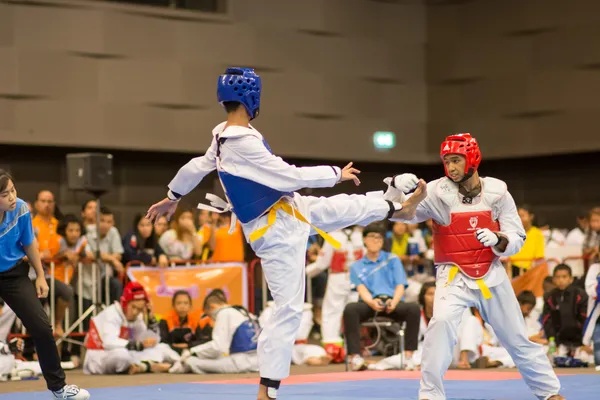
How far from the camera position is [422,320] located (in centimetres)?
1080

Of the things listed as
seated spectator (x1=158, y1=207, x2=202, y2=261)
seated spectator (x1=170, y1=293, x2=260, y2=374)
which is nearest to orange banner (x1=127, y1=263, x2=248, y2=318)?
seated spectator (x1=158, y1=207, x2=202, y2=261)

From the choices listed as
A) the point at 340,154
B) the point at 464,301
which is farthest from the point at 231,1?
the point at 464,301

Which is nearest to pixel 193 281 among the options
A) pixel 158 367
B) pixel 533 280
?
pixel 158 367

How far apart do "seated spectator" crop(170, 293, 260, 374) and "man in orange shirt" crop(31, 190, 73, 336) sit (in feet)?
4.52

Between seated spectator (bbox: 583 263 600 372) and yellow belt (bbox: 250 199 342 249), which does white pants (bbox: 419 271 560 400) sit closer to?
yellow belt (bbox: 250 199 342 249)

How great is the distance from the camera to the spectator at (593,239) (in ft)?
36.5

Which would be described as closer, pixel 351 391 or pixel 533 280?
pixel 351 391

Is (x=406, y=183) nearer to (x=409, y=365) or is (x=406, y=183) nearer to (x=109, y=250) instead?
(x=409, y=365)

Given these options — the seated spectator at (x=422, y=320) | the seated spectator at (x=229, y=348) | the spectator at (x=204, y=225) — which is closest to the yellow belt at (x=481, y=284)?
the seated spectator at (x=422, y=320)

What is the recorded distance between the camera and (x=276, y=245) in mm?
5520

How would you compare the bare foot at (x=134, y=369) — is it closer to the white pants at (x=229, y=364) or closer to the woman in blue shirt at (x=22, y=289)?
the white pants at (x=229, y=364)

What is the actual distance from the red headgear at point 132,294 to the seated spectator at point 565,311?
4.07 metres

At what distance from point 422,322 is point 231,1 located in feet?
20.3

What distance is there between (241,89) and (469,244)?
165 centimetres
